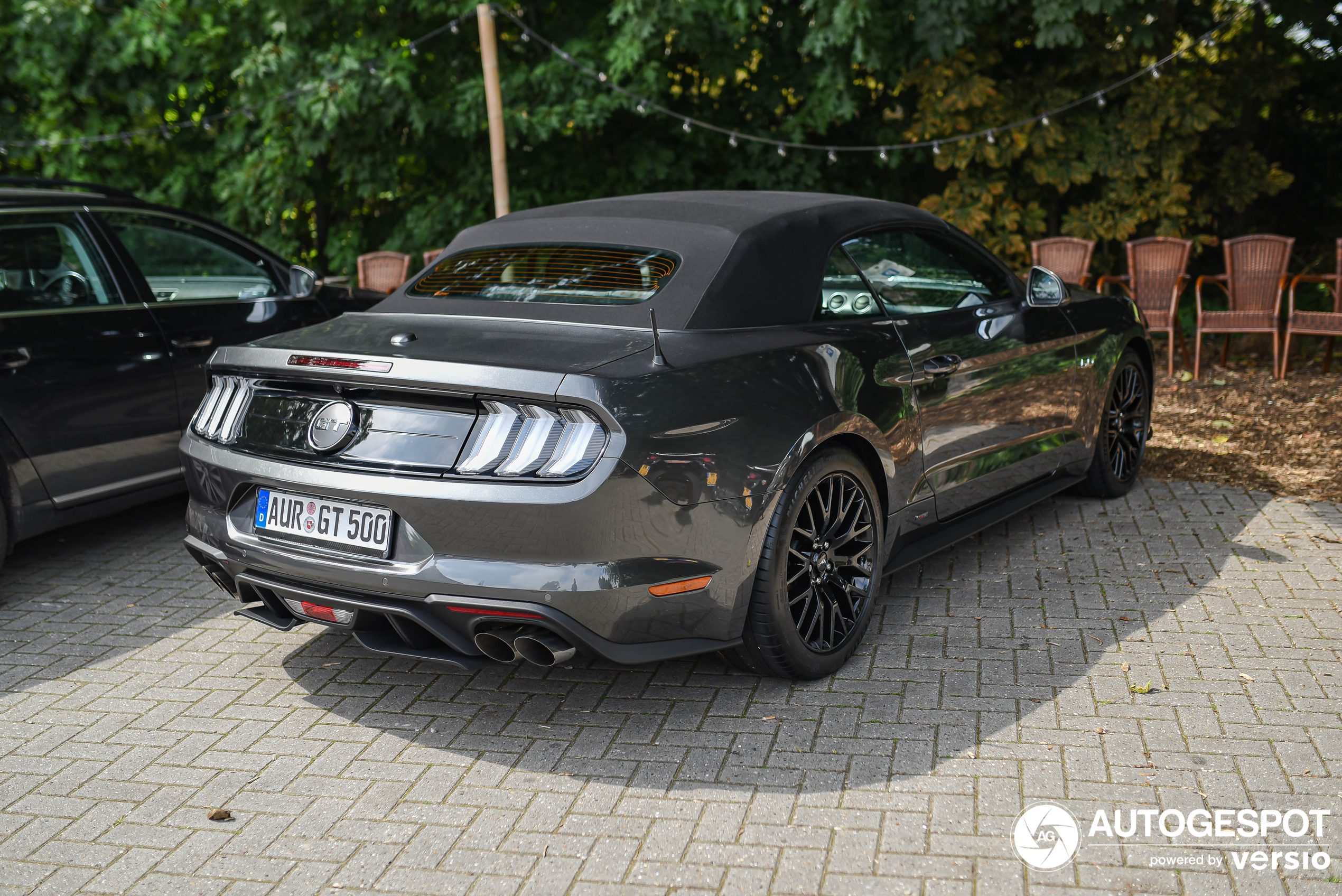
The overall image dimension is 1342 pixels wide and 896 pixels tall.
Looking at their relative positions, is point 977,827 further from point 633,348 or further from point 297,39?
point 297,39

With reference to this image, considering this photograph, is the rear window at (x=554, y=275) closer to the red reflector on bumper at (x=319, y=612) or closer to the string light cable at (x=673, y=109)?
the red reflector on bumper at (x=319, y=612)

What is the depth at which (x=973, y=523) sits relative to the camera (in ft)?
14.9

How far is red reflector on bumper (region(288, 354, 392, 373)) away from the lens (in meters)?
3.22

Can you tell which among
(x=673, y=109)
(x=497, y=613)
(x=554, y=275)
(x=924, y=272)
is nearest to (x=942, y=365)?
(x=924, y=272)

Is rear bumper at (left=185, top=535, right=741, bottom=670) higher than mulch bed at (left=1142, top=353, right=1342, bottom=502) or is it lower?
higher

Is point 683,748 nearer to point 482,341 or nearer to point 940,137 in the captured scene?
point 482,341

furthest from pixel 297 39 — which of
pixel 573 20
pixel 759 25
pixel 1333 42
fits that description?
pixel 1333 42

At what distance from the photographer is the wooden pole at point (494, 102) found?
29.5 ft

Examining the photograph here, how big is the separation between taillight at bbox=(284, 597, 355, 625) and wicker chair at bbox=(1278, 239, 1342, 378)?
822 centimetres

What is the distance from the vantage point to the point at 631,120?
490 inches

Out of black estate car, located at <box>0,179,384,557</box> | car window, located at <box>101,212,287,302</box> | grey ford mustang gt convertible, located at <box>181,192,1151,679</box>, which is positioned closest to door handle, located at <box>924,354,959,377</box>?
grey ford mustang gt convertible, located at <box>181,192,1151,679</box>

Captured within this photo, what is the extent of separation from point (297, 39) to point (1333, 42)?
1070 centimetres

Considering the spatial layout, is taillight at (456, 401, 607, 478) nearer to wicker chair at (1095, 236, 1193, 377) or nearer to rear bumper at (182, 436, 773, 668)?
rear bumper at (182, 436, 773, 668)

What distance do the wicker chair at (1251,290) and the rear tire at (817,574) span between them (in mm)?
6622
